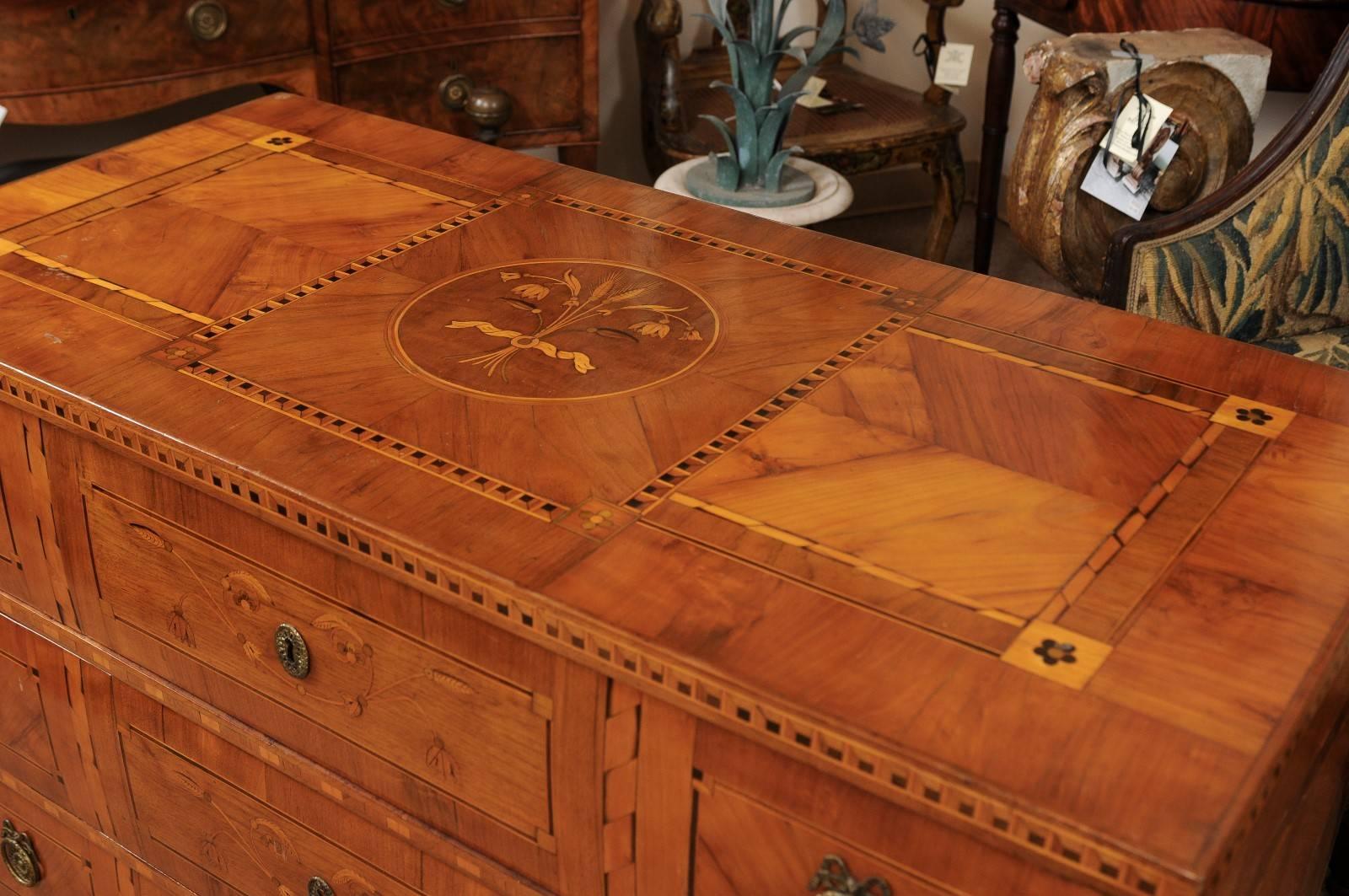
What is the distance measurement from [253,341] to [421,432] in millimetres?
248

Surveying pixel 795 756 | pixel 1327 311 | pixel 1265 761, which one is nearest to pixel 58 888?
pixel 795 756

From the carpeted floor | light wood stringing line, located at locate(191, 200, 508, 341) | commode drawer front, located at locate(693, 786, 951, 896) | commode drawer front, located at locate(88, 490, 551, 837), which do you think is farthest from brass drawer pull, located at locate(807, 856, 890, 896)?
the carpeted floor

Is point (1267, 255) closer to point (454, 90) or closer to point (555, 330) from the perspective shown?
point (555, 330)

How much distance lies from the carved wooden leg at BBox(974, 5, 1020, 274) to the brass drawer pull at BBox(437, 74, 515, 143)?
0.96m

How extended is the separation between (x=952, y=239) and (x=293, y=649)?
2.56 meters

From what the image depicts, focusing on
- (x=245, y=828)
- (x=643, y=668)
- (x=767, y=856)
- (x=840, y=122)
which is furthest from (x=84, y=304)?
(x=840, y=122)

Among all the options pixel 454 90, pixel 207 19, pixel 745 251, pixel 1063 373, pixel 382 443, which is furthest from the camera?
pixel 454 90

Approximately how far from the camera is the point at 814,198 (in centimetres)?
249

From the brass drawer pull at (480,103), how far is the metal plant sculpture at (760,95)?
0.36m

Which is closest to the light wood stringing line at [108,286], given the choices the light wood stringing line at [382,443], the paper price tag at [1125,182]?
the light wood stringing line at [382,443]

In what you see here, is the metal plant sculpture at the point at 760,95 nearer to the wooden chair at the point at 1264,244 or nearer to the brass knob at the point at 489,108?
the brass knob at the point at 489,108

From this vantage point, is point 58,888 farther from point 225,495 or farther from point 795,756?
point 795,756

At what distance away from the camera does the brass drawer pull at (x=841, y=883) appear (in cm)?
97

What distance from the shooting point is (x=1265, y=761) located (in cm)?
86
